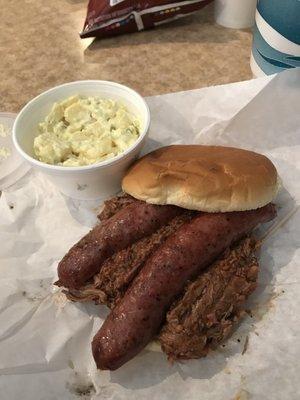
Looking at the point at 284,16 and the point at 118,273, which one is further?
the point at 284,16

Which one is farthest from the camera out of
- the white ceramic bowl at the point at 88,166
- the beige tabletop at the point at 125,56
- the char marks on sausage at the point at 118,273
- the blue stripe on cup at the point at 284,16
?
the beige tabletop at the point at 125,56

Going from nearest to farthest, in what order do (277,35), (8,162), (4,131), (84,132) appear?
(84,132) < (277,35) < (8,162) < (4,131)

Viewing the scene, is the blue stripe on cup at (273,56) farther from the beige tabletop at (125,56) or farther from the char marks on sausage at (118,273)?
the char marks on sausage at (118,273)

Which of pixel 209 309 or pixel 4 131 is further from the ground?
pixel 4 131

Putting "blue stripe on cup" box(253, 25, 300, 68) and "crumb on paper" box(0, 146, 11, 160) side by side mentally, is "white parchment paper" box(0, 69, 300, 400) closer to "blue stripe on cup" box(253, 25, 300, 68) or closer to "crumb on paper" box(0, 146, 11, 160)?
"blue stripe on cup" box(253, 25, 300, 68)

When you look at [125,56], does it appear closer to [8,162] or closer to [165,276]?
[8,162]

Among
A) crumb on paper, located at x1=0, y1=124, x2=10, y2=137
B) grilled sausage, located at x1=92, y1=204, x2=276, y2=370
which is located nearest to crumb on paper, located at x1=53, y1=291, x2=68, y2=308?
grilled sausage, located at x1=92, y1=204, x2=276, y2=370

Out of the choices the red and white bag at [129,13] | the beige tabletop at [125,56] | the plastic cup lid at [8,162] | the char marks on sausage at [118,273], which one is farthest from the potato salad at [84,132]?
the red and white bag at [129,13]

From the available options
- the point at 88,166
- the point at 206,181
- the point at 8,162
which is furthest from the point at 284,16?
the point at 8,162
